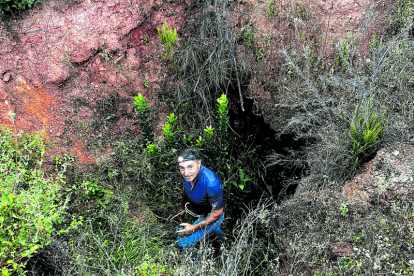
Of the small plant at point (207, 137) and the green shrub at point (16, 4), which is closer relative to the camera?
the green shrub at point (16, 4)

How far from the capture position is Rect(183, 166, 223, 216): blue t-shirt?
3.13 metres

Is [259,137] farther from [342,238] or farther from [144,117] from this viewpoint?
[342,238]

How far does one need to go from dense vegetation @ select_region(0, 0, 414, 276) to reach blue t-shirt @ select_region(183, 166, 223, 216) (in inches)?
14.6

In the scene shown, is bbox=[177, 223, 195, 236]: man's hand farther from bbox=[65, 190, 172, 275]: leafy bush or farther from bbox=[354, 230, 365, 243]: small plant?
bbox=[354, 230, 365, 243]: small plant

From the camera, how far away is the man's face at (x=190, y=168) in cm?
304

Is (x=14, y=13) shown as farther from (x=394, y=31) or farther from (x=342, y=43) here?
(x=394, y=31)

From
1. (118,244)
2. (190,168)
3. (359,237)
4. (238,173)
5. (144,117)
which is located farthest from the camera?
(238,173)

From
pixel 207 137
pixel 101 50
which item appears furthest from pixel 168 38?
Result: pixel 207 137

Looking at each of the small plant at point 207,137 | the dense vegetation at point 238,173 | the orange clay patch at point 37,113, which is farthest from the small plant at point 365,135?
the orange clay patch at point 37,113

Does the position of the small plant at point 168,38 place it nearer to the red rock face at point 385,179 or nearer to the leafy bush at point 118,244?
the leafy bush at point 118,244

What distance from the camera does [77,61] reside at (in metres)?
3.70

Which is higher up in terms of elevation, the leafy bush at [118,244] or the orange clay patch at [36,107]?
the orange clay patch at [36,107]

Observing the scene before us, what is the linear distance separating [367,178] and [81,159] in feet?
10.2

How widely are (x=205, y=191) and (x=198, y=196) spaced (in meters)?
0.13
